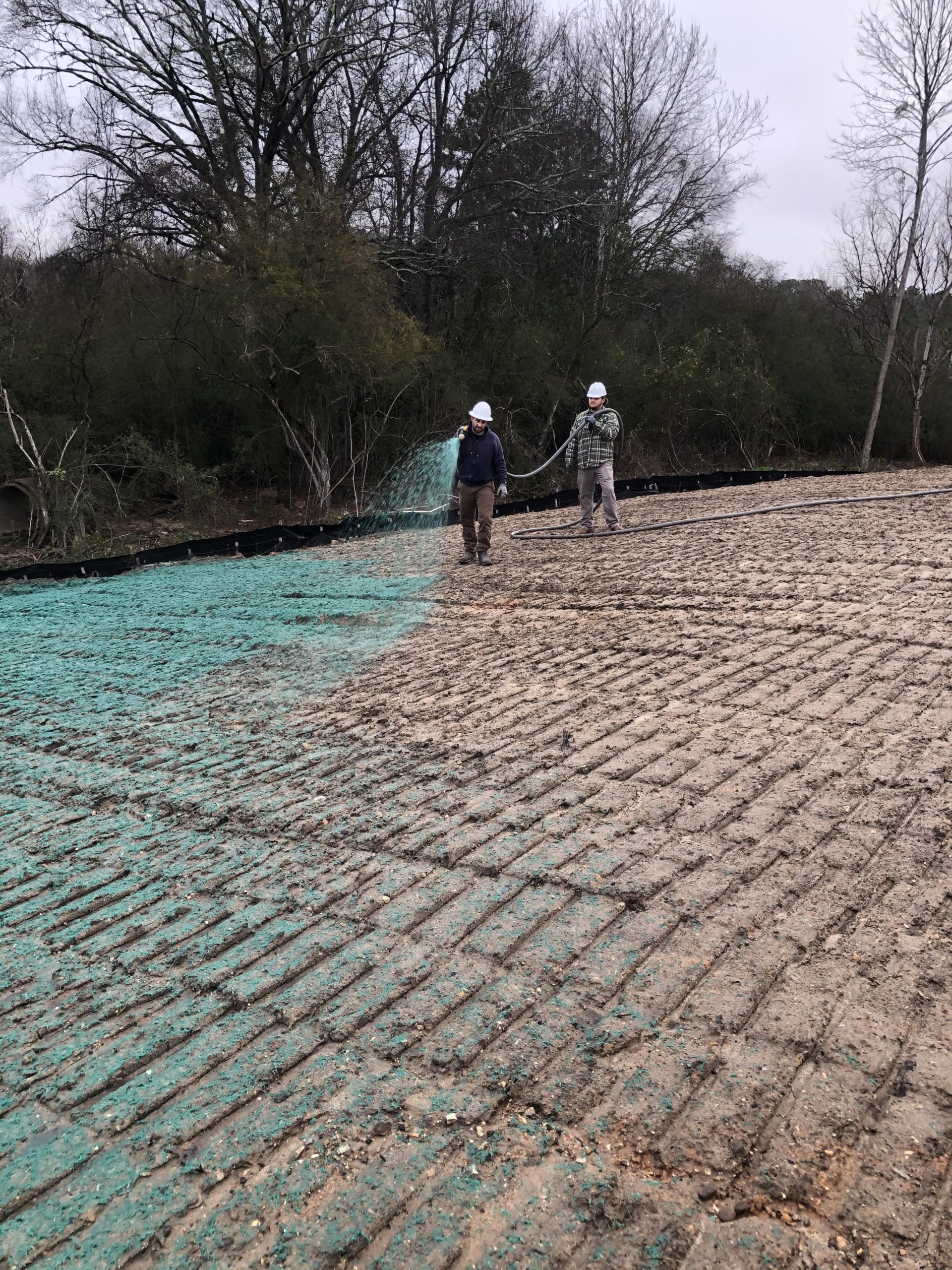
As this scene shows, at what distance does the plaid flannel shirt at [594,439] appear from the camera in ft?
35.1

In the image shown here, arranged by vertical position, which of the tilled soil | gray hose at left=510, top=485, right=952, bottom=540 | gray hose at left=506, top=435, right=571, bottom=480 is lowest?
the tilled soil

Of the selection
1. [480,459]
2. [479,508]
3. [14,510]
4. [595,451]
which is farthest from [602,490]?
[14,510]

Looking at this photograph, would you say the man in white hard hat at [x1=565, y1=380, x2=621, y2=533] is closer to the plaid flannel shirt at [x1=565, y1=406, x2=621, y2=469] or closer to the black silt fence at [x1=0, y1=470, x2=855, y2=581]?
the plaid flannel shirt at [x1=565, y1=406, x2=621, y2=469]

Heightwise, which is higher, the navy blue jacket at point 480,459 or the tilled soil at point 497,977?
the navy blue jacket at point 480,459

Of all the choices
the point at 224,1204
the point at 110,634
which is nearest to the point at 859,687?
the point at 224,1204

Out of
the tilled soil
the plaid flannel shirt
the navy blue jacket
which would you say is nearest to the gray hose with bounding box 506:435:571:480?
the plaid flannel shirt

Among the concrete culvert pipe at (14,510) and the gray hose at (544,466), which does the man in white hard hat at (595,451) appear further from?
the concrete culvert pipe at (14,510)

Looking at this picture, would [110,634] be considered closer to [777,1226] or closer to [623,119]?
[777,1226]

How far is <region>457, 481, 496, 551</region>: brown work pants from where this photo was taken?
9.98 m

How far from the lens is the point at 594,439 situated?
10.9 m

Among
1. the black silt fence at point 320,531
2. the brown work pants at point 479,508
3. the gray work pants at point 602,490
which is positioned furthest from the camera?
the black silt fence at point 320,531

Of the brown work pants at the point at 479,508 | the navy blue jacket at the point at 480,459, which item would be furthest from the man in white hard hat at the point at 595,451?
the brown work pants at the point at 479,508

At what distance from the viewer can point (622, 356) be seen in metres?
22.6

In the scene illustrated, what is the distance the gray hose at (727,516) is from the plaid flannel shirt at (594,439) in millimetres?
939
